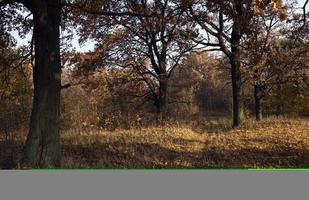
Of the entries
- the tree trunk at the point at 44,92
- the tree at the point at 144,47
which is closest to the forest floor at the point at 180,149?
the tree trunk at the point at 44,92

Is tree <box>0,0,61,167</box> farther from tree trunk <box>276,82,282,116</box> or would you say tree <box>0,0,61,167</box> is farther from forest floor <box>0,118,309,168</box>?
tree trunk <box>276,82,282,116</box>

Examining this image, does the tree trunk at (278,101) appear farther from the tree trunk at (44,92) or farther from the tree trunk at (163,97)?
the tree trunk at (44,92)

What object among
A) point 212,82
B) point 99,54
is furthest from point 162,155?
point 212,82

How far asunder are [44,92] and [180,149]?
564cm

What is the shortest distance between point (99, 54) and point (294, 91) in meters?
16.0

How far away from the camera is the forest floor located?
451 inches

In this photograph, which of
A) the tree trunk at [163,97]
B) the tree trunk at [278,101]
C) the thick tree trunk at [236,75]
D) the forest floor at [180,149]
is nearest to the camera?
the forest floor at [180,149]

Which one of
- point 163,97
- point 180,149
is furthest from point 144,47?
point 180,149

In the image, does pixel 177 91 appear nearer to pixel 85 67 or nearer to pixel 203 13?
pixel 85 67

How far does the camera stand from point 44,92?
10.2 m

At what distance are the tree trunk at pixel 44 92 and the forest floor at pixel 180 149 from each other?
0.68 meters

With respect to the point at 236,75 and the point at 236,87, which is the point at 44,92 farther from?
the point at 236,75

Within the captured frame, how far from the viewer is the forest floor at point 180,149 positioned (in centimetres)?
1145

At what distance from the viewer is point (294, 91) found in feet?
104
